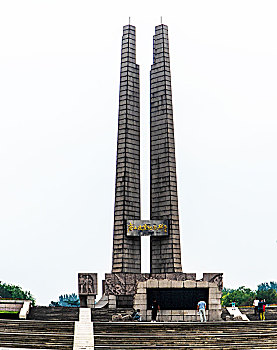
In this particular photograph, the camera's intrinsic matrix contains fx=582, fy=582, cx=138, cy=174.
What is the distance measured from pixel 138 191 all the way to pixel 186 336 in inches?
833

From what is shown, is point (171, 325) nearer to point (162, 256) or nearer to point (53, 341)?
point (53, 341)

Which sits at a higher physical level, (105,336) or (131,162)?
(131,162)

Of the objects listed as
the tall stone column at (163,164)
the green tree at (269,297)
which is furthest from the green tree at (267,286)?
the tall stone column at (163,164)

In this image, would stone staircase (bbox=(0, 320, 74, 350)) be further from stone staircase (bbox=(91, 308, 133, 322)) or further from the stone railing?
the stone railing

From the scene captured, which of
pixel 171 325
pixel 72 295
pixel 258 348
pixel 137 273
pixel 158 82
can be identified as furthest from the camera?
pixel 72 295

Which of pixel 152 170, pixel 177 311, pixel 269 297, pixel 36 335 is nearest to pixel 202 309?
pixel 177 311

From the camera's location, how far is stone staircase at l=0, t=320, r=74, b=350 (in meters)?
20.3

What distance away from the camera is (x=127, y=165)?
41.6 meters

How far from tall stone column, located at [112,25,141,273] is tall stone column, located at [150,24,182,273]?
3.79ft

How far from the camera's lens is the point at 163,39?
145 ft

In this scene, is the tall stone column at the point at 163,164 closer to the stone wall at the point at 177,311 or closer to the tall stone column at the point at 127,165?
the tall stone column at the point at 127,165

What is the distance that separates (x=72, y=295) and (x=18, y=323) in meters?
162

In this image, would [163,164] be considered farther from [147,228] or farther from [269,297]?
[269,297]

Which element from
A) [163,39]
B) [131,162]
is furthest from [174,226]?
[163,39]
